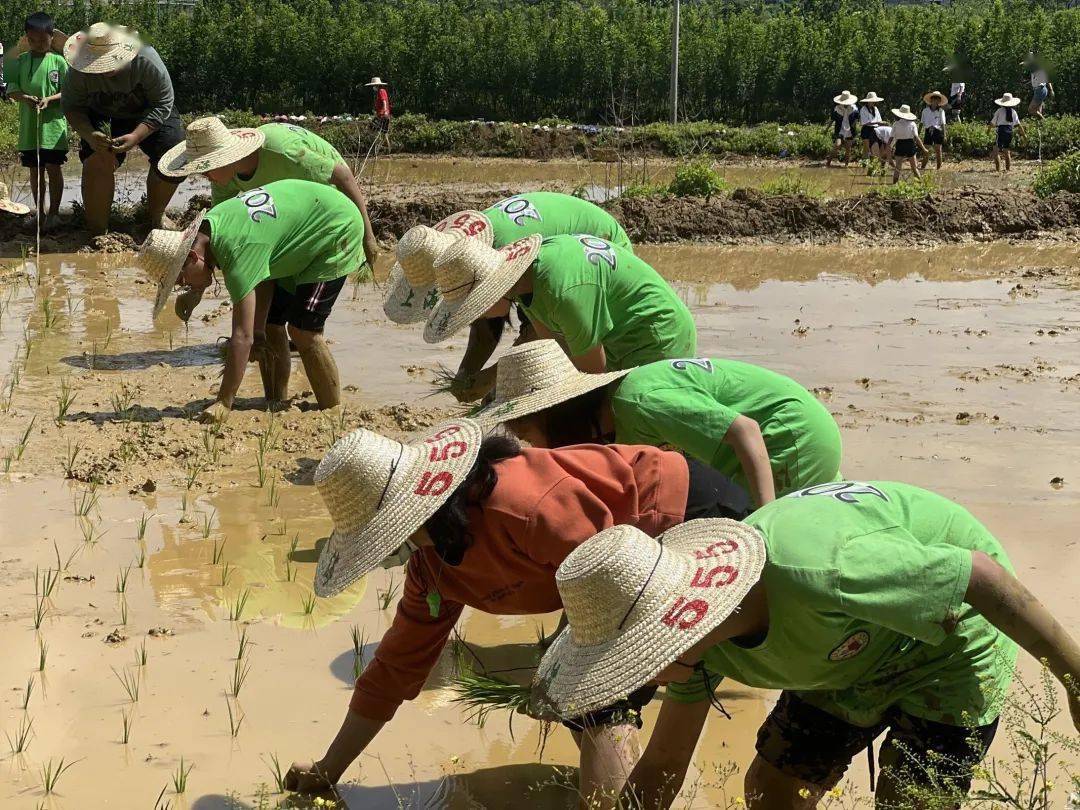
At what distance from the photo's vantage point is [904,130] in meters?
18.0

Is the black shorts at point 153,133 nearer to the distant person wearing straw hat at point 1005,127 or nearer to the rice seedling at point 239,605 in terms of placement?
the rice seedling at point 239,605

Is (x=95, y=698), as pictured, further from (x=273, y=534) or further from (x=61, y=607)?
(x=273, y=534)

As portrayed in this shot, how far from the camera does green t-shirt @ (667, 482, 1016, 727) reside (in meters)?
2.50

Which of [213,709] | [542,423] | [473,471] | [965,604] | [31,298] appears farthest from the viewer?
[31,298]

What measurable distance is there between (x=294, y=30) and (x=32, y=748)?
2914 cm

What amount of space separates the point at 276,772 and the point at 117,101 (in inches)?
319

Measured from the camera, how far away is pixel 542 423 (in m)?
3.49

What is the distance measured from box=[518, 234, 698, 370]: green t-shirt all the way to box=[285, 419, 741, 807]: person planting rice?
4.66 feet

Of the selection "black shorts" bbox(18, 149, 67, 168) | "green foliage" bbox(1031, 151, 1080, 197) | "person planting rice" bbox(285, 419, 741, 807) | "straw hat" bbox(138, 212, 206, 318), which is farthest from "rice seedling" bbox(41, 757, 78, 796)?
"green foliage" bbox(1031, 151, 1080, 197)

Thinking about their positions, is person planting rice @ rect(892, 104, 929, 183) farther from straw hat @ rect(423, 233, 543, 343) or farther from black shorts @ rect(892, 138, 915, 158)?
straw hat @ rect(423, 233, 543, 343)

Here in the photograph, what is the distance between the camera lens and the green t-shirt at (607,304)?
176 inches

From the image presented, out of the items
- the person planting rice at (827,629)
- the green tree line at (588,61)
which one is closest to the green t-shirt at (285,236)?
the person planting rice at (827,629)

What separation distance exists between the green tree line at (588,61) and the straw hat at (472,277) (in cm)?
2482

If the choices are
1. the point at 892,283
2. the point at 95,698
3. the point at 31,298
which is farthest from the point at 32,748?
the point at 892,283
